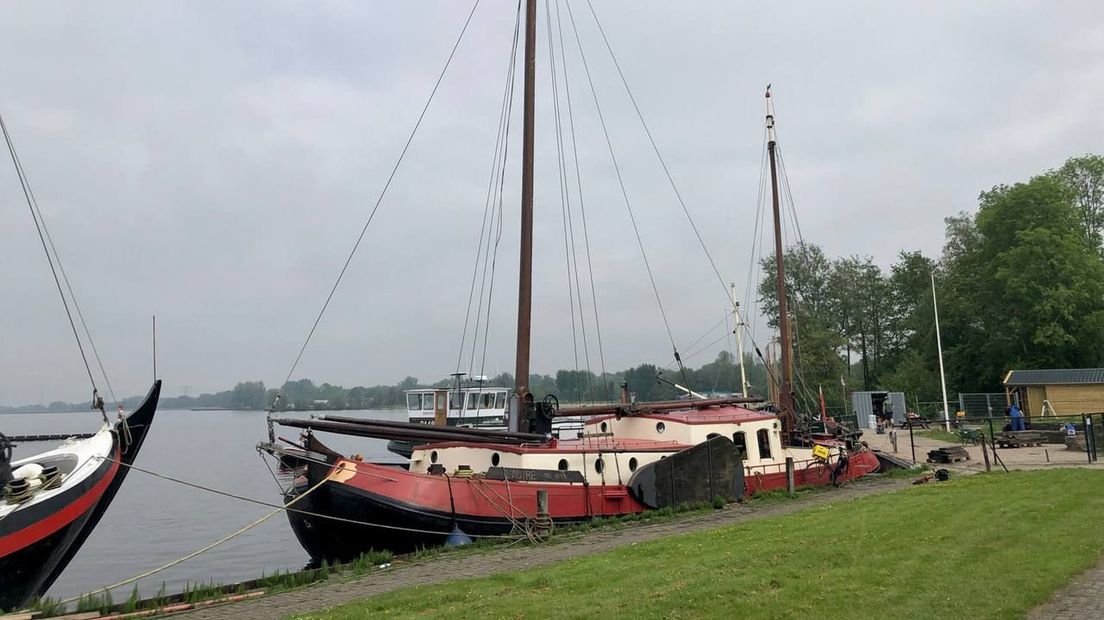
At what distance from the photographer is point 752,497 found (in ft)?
63.3

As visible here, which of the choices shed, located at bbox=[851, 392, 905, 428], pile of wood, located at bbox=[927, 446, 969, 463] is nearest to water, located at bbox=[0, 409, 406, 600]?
pile of wood, located at bbox=[927, 446, 969, 463]

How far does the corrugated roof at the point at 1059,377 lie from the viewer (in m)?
36.0

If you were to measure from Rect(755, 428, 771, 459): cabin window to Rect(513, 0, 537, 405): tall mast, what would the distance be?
7.25 m

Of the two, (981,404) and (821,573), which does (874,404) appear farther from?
(821,573)

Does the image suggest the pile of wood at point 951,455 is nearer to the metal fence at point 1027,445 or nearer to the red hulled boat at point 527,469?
the metal fence at point 1027,445

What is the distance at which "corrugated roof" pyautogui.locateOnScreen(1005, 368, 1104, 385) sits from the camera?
36000 mm

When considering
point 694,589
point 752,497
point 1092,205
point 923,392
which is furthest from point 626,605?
point 1092,205

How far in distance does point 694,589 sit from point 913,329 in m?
68.2

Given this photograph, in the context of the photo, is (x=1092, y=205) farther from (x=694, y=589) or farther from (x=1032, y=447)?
(x=694, y=589)

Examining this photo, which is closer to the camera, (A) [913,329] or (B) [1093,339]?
(B) [1093,339]

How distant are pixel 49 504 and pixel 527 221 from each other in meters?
11.6

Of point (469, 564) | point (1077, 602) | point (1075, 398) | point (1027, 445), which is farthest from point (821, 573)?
point (1075, 398)

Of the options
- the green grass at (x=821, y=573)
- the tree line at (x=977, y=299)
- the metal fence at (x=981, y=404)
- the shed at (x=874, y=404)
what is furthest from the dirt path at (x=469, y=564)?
the metal fence at (x=981, y=404)

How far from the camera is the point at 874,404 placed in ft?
159
